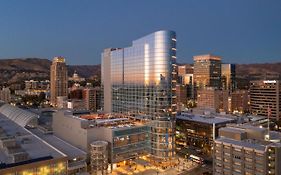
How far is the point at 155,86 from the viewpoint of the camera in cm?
8056

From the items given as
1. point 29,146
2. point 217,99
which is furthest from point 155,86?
point 217,99

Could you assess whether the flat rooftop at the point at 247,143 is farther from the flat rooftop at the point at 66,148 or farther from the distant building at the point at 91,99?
the distant building at the point at 91,99

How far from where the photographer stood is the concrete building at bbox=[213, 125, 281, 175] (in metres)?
54.7

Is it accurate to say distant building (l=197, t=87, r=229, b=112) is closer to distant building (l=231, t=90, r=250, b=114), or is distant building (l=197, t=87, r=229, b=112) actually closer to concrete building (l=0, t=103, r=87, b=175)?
distant building (l=231, t=90, r=250, b=114)

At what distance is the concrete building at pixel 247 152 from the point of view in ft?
179

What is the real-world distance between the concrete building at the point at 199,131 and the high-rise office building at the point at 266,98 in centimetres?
6025

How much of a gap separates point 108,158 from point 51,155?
1919 centimetres

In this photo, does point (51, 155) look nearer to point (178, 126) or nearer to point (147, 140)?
point (147, 140)

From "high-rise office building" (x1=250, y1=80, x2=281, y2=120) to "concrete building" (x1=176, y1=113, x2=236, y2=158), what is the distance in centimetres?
6025

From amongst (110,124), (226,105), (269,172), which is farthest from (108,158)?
(226,105)

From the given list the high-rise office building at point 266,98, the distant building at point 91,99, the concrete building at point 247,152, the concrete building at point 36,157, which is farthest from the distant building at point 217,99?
the concrete building at point 36,157

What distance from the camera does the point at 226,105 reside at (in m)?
176

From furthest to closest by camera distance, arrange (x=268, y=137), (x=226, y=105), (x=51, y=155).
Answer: (x=226, y=105)
(x=268, y=137)
(x=51, y=155)

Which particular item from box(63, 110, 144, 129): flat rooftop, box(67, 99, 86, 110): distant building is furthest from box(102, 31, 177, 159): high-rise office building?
box(67, 99, 86, 110): distant building
